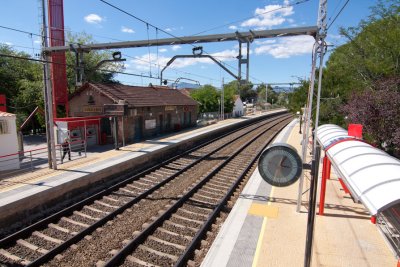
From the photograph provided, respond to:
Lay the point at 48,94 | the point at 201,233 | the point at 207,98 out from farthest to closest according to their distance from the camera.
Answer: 1. the point at 207,98
2. the point at 48,94
3. the point at 201,233

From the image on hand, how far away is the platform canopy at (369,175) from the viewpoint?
13.5 ft

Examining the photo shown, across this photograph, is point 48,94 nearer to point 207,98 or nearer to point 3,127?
point 3,127

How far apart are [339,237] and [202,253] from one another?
345 centimetres

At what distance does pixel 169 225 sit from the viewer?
26.5 feet

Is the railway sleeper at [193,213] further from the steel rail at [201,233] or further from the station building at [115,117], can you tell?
the station building at [115,117]

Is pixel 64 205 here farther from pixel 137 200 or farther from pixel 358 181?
pixel 358 181

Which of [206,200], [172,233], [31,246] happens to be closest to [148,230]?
[172,233]

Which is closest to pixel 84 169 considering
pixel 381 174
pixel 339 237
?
pixel 339 237

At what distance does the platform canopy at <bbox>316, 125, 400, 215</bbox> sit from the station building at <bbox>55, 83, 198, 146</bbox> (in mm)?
14826

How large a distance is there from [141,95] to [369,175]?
76.4 ft

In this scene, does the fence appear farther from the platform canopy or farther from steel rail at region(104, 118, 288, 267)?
the platform canopy

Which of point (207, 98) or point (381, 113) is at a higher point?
point (207, 98)

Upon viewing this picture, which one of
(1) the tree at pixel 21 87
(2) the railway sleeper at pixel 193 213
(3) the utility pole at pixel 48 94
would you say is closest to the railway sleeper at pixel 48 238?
(2) the railway sleeper at pixel 193 213

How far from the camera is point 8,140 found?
592 inches
